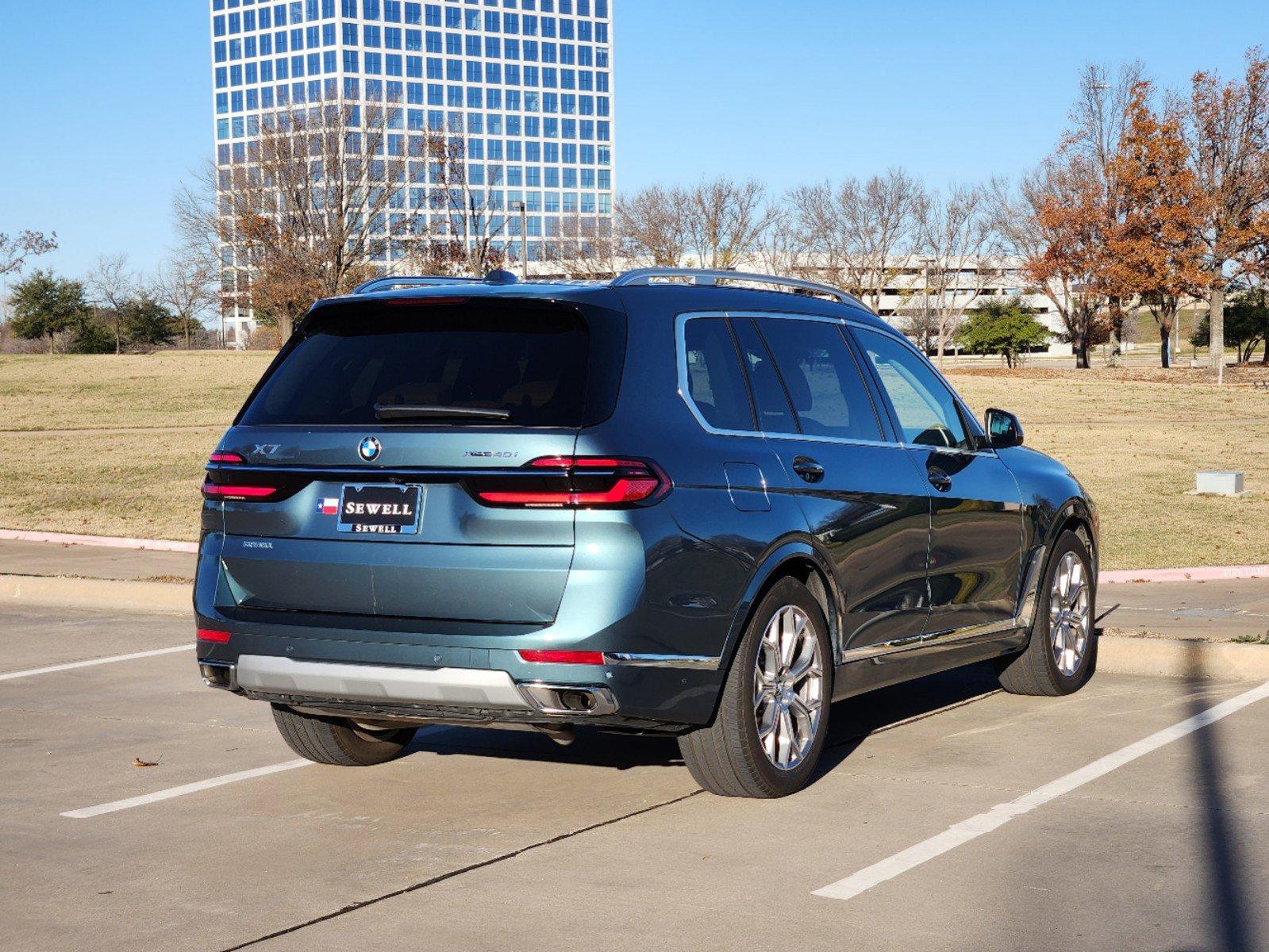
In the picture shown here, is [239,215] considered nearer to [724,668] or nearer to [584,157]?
[724,668]

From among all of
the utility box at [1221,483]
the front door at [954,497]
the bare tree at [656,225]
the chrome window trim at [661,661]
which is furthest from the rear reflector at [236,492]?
the bare tree at [656,225]

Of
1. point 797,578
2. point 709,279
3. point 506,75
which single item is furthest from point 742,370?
point 506,75

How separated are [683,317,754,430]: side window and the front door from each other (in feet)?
3.67

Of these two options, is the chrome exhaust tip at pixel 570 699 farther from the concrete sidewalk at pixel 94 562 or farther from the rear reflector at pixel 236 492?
the concrete sidewalk at pixel 94 562

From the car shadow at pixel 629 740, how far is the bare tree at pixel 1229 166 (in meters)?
52.0

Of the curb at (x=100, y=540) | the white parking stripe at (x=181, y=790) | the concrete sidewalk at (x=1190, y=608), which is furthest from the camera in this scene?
the curb at (x=100, y=540)

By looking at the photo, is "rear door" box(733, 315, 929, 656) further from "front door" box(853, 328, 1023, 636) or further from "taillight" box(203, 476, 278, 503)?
"taillight" box(203, 476, 278, 503)

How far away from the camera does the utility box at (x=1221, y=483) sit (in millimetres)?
19062

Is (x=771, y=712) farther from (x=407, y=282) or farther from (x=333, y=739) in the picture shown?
(x=407, y=282)

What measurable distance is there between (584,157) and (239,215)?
12832 cm

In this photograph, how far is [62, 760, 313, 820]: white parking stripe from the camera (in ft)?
19.8

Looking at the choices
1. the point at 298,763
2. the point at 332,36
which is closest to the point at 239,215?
the point at 298,763

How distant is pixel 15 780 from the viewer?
6566 mm

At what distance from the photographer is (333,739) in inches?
262
